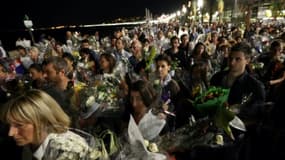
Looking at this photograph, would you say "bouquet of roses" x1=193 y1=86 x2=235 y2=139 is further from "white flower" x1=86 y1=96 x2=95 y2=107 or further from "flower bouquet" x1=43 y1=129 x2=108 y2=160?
"white flower" x1=86 y1=96 x2=95 y2=107

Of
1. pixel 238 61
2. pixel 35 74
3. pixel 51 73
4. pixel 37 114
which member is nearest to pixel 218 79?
pixel 238 61

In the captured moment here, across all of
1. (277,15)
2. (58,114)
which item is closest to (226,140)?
(58,114)

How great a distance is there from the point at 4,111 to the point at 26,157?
0.58m

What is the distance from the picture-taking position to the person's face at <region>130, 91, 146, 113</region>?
11.7 ft

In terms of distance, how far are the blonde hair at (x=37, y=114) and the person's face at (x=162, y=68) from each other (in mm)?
2764

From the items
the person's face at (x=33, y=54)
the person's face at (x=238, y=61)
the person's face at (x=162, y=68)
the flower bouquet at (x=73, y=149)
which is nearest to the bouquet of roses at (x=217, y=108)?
the flower bouquet at (x=73, y=149)

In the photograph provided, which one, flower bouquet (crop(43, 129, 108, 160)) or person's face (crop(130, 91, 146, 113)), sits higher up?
flower bouquet (crop(43, 129, 108, 160))

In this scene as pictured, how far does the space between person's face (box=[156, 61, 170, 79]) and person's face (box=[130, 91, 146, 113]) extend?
4.75 feet

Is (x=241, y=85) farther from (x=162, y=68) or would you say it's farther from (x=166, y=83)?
(x=162, y=68)

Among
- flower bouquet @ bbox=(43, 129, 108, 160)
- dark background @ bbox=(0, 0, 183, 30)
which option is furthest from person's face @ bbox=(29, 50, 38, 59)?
dark background @ bbox=(0, 0, 183, 30)

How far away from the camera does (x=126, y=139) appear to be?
91.3 inches

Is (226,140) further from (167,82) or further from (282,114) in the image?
(167,82)

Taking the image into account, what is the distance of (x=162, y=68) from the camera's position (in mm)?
5207

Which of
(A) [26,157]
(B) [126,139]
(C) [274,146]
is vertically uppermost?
(C) [274,146]
